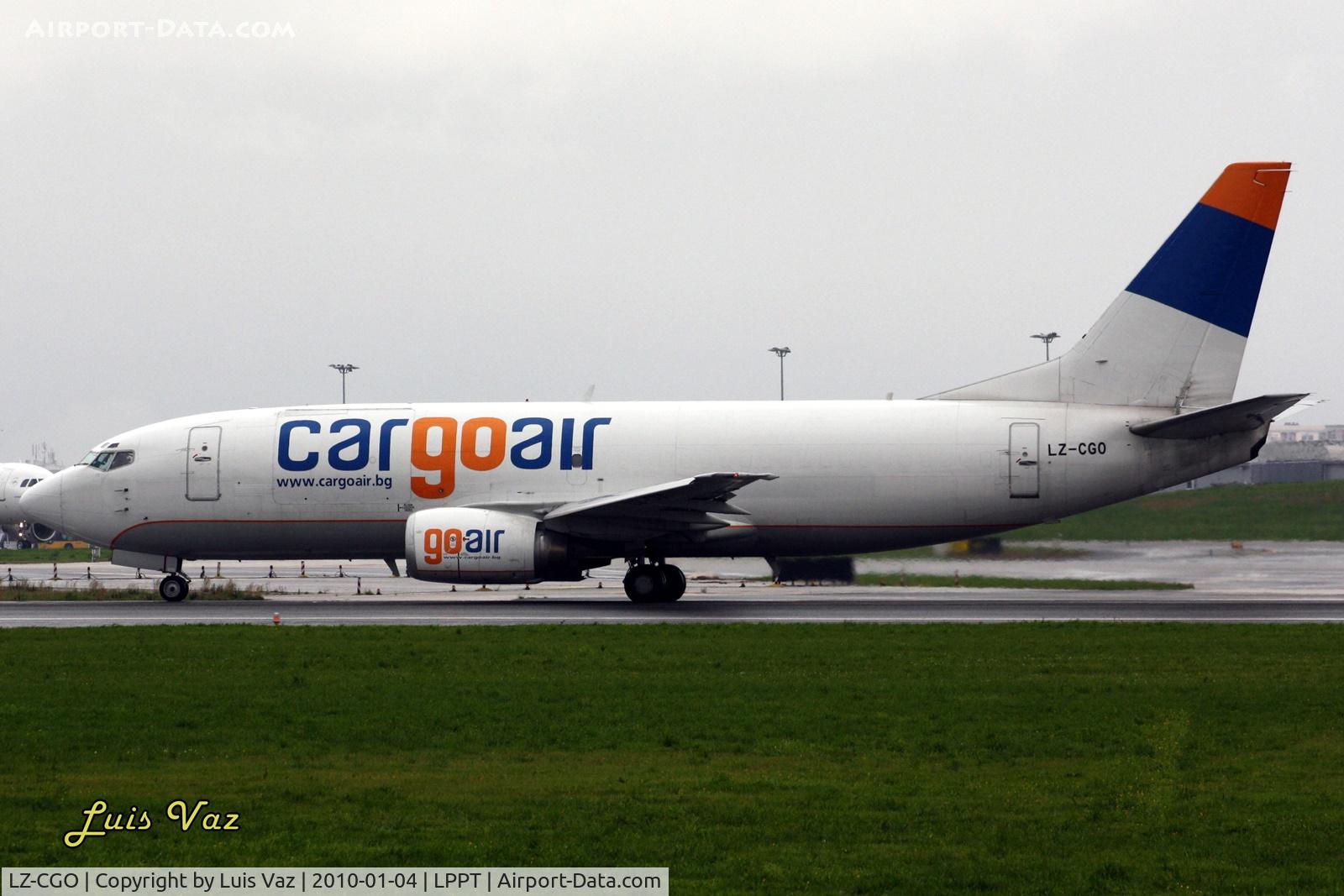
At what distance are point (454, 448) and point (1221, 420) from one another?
15381mm

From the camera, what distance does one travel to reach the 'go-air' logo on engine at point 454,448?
2980 cm

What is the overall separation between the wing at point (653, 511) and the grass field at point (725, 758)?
25.7 ft

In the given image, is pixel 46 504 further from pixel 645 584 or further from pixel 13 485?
pixel 13 485

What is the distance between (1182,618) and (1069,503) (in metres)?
5.13

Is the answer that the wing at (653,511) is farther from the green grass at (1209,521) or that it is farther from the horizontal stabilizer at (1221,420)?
the green grass at (1209,521)

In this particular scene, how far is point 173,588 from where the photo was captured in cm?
3142

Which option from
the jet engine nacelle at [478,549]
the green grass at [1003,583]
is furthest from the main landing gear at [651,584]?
the green grass at [1003,583]

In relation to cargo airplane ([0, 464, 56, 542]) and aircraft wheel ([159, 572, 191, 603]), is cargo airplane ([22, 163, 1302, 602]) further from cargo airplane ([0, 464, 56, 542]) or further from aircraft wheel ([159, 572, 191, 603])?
cargo airplane ([0, 464, 56, 542])

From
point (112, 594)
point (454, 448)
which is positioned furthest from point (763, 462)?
point (112, 594)

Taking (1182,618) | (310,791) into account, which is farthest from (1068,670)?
(310,791)

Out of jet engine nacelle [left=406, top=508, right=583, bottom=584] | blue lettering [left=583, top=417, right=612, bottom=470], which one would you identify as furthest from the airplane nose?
blue lettering [left=583, top=417, right=612, bottom=470]

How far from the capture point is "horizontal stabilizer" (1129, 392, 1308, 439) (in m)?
26.4

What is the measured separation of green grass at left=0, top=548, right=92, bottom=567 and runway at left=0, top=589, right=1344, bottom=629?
28705 mm

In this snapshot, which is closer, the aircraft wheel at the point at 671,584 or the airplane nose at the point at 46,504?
the aircraft wheel at the point at 671,584
